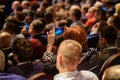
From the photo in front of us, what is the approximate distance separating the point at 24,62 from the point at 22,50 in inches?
5.7

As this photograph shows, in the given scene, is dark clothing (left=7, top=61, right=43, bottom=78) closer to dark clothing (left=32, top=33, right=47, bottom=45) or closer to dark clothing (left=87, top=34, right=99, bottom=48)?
dark clothing (left=87, top=34, right=99, bottom=48)

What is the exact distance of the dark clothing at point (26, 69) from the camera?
3346 millimetres

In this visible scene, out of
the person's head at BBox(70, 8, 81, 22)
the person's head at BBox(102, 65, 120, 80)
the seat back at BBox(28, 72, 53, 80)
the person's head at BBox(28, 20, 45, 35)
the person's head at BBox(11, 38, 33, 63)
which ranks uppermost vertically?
the person's head at BBox(70, 8, 81, 22)

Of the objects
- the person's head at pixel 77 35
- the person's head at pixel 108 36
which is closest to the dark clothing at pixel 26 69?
the person's head at pixel 77 35

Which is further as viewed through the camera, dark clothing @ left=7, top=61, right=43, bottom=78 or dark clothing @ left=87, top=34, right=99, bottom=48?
dark clothing @ left=87, top=34, right=99, bottom=48

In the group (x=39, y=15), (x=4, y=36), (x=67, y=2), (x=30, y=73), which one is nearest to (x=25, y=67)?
(x=30, y=73)

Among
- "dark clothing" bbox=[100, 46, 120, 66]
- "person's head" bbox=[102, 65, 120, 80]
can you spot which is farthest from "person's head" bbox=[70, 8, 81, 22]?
"person's head" bbox=[102, 65, 120, 80]

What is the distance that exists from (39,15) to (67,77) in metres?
4.98

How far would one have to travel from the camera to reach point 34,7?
8.84 meters

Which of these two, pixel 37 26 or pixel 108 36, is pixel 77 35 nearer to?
pixel 108 36

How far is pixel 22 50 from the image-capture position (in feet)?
11.7

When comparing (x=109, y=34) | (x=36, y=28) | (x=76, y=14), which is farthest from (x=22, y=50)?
(x=76, y=14)

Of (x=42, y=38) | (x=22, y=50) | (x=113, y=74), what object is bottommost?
(x=113, y=74)

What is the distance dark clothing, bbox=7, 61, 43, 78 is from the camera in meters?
3.35
